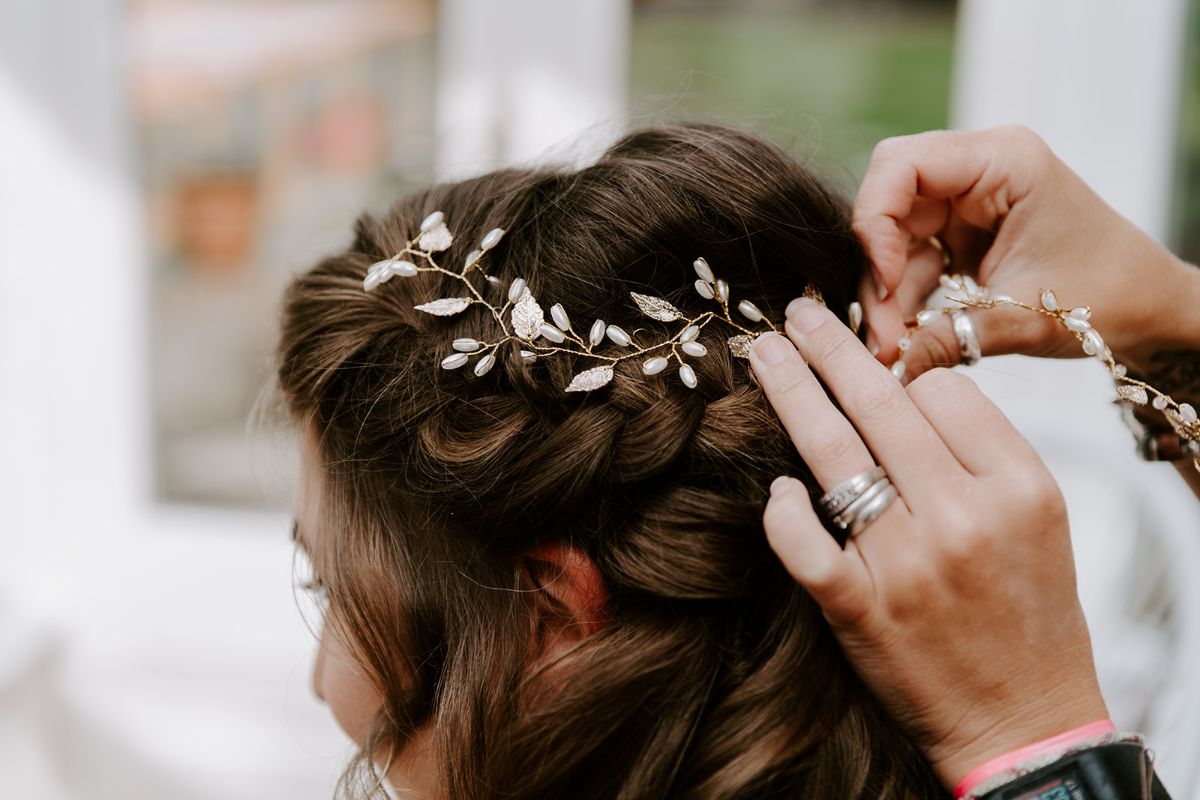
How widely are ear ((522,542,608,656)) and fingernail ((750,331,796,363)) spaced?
0.62 ft

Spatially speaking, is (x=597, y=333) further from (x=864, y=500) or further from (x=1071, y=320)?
(x=1071, y=320)

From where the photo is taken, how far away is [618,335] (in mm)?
667

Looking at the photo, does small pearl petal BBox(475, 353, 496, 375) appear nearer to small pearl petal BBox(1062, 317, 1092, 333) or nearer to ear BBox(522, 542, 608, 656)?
ear BBox(522, 542, 608, 656)

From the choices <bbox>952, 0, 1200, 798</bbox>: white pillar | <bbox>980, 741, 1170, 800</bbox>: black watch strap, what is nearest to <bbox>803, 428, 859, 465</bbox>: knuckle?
<bbox>980, 741, 1170, 800</bbox>: black watch strap

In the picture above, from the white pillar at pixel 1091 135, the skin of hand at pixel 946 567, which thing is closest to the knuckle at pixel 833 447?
the skin of hand at pixel 946 567

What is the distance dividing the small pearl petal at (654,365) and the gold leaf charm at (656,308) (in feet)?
0.10

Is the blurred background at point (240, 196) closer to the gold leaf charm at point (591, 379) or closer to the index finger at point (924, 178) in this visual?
the index finger at point (924, 178)

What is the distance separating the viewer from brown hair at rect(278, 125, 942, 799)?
659mm

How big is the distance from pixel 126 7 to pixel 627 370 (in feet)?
6.59

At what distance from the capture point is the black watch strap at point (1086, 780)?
0.59 metres

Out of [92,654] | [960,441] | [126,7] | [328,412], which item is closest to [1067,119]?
[960,441]

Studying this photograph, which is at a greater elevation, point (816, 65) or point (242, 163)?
point (816, 65)

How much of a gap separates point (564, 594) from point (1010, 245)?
455 mm

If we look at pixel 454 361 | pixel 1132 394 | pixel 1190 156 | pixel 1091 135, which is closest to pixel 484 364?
pixel 454 361
